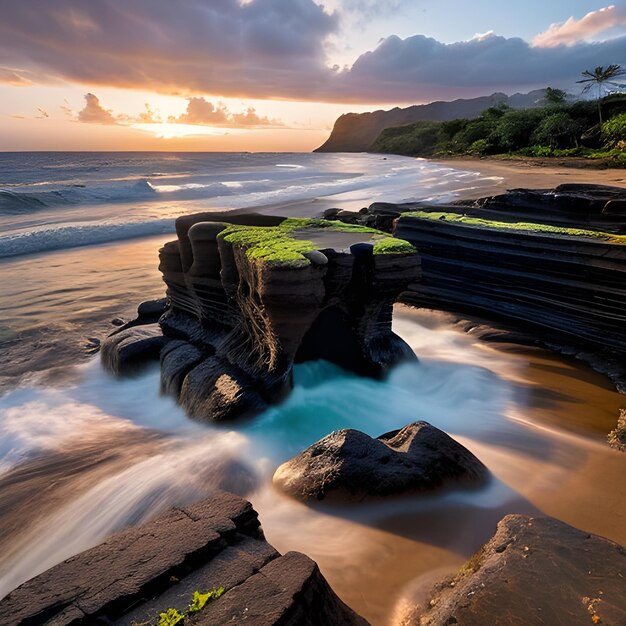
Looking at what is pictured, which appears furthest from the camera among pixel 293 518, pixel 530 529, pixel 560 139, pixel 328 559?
pixel 560 139

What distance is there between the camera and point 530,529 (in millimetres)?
2941

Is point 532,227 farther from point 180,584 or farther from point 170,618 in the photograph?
point 170,618

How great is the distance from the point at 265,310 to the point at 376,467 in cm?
212

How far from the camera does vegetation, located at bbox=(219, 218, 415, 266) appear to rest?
511 centimetres

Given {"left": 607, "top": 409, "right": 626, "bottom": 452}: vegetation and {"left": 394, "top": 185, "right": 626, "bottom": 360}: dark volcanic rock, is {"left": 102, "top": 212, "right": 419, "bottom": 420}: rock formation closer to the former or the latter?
{"left": 394, "top": 185, "right": 626, "bottom": 360}: dark volcanic rock

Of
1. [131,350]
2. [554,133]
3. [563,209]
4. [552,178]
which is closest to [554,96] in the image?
[554,133]

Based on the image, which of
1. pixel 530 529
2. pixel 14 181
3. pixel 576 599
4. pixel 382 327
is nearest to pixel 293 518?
pixel 530 529

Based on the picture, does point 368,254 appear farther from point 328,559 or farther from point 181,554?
point 181,554

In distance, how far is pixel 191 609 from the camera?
7.24 ft

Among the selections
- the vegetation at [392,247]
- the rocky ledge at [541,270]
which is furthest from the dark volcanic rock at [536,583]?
the rocky ledge at [541,270]

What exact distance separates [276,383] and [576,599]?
364cm

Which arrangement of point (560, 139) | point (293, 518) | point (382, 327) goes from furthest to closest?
point (560, 139) → point (382, 327) → point (293, 518)

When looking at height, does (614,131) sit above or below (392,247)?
above

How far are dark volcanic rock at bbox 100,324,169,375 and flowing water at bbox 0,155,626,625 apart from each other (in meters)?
0.21
